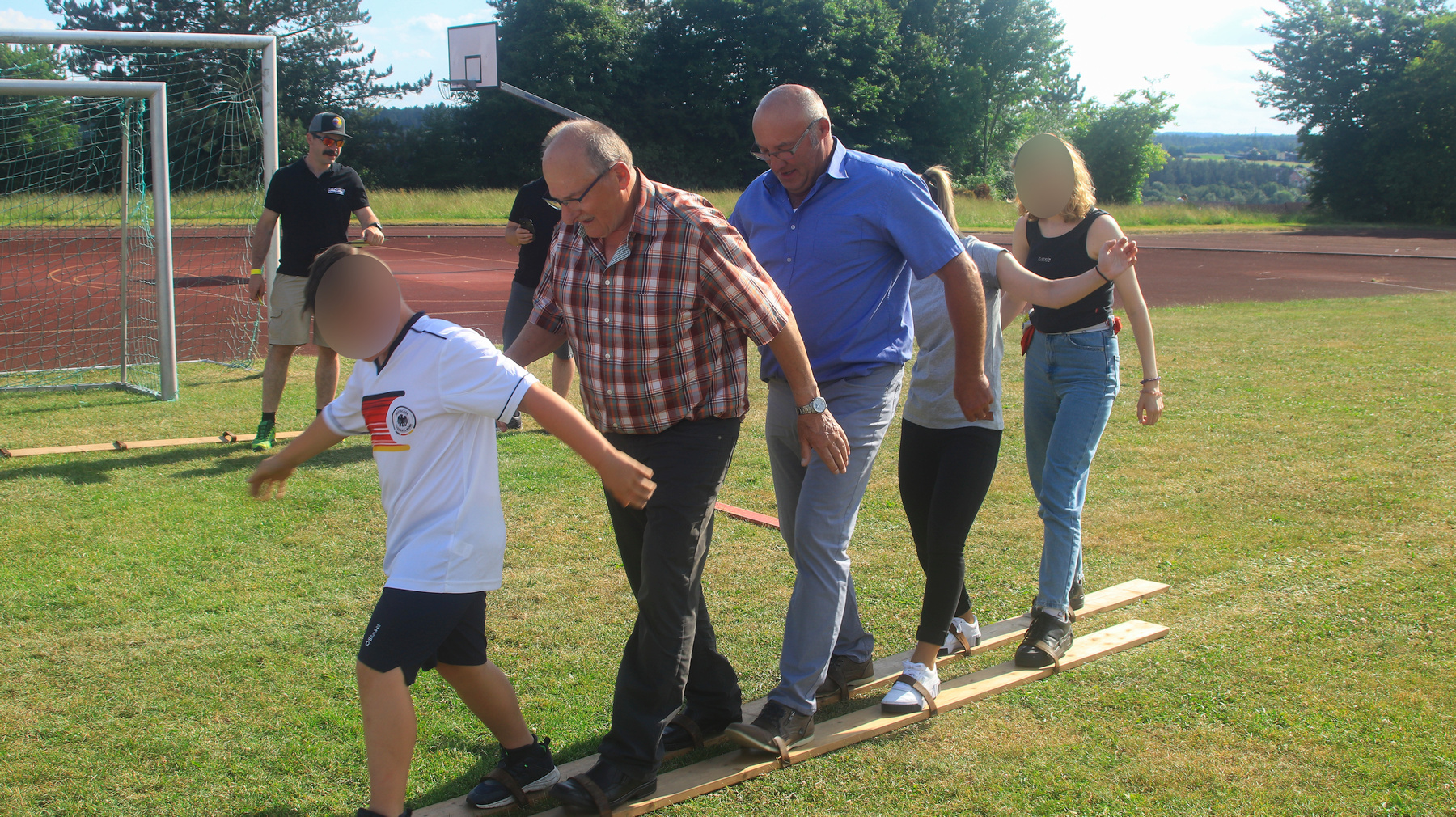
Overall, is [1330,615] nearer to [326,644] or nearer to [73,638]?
[326,644]

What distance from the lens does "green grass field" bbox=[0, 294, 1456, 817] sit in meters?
2.99

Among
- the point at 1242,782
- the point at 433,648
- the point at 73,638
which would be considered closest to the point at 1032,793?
the point at 1242,782

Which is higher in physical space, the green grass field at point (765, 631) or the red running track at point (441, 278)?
the red running track at point (441, 278)

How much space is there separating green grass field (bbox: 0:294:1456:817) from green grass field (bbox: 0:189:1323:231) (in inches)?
169

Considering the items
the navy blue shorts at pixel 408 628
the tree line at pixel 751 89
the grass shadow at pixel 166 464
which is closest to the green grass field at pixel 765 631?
the grass shadow at pixel 166 464

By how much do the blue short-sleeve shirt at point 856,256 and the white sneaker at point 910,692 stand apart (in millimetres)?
1070

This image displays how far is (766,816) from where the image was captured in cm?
282

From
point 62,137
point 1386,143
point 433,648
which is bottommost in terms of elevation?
point 433,648

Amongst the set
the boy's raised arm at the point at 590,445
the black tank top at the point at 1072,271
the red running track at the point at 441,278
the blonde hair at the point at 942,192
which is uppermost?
the blonde hair at the point at 942,192

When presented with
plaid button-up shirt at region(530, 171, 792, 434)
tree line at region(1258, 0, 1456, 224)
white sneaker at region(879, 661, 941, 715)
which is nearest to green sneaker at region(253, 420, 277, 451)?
plaid button-up shirt at region(530, 171, 792, 434)

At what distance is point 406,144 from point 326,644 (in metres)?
48.6

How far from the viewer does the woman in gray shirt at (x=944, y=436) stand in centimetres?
351

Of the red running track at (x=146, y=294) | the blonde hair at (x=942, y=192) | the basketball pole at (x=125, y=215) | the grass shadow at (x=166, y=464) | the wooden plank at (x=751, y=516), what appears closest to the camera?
the blonde hair at (x=942, y=192)

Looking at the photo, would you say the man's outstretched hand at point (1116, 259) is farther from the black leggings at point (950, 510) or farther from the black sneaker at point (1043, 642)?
the black sneaker at point (1043, 642)
